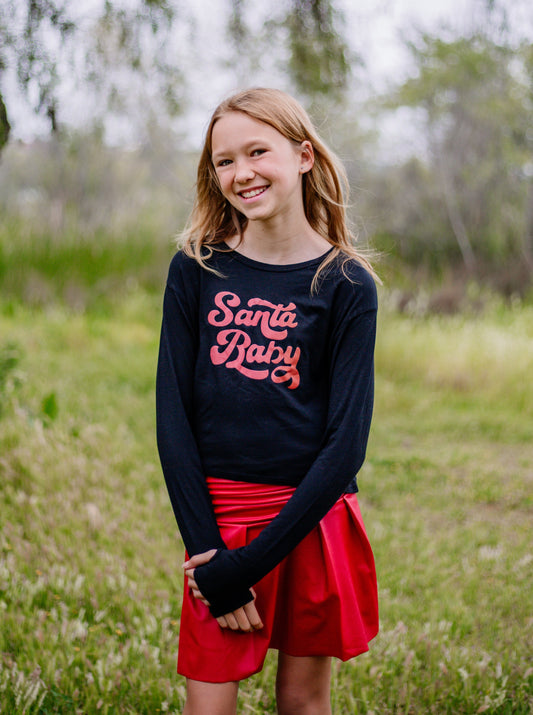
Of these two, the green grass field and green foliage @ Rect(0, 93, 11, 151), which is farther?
green foliage @ Rect(0, 93, 11, 151)

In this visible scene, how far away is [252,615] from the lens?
174 centimetres

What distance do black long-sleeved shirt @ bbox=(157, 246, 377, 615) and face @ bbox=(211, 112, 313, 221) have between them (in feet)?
0.56

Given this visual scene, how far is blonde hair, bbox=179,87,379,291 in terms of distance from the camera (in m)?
1.93

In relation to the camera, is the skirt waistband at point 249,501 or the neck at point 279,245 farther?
the neck at point 279,245

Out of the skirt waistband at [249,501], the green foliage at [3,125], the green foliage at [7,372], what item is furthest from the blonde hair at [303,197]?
the green foliage at [7,372]

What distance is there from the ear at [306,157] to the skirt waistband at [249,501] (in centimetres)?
91

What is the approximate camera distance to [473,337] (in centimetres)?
966

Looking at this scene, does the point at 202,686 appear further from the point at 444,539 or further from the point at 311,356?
the point at 444,539

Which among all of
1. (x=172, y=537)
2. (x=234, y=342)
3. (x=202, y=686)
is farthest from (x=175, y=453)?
(x=172, y=537)

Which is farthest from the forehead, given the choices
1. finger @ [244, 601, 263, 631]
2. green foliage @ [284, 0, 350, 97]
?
green foliage @ [284, 0, 350, 97]

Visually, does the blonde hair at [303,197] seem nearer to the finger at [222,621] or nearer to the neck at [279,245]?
the neck at [279,245]

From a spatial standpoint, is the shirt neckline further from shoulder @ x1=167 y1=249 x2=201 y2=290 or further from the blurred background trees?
the blurred background trees

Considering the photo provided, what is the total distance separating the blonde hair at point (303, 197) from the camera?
6.32ft

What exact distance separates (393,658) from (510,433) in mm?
4534
